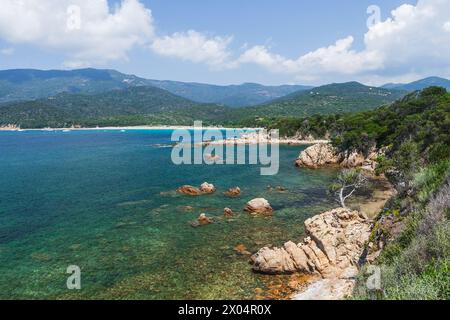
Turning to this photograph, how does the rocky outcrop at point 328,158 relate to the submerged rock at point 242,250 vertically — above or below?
above

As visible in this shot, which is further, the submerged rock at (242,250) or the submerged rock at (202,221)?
the submerged rock at (202,221)

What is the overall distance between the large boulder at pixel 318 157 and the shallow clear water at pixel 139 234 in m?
8.45

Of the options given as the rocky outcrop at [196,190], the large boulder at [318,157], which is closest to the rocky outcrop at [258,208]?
the rocky outcrop at [196,190]

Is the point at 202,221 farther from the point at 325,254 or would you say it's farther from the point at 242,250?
the point at 325,254

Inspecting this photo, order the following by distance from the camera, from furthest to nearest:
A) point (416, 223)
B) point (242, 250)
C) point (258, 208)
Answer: point (258, 208), point (242, 250), point (416, 223)

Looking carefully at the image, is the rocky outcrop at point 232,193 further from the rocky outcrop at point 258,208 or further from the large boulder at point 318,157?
the large boulder at point 318,157

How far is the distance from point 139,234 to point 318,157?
48.7 m

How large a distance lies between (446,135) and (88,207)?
144ft

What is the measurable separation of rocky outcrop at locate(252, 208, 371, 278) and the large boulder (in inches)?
1733

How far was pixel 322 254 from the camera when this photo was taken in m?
24.2

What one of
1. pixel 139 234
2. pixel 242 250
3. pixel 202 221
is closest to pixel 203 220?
pixel 202 221

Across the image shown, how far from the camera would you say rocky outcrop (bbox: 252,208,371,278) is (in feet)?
76.7

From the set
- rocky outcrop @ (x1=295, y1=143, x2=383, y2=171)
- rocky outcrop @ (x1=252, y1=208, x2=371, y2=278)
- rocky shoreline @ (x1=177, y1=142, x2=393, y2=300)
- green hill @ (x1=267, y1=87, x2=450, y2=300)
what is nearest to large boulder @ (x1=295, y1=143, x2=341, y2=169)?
rocky outcrop @ (x1=295, y1=143, x2=383, y2=171)

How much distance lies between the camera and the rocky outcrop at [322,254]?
23375 mm
